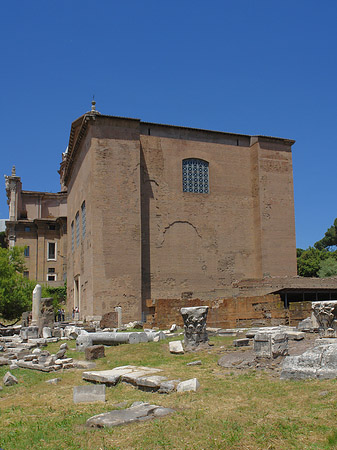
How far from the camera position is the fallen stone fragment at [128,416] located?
506 cm

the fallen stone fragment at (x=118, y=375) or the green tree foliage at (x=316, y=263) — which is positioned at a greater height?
the green tree foliage at (x=316, y=263)

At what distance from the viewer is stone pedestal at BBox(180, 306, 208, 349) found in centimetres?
1129

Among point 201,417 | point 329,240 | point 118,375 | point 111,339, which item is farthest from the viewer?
point 329,240

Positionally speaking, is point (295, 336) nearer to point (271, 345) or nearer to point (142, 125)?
point (271, 345)

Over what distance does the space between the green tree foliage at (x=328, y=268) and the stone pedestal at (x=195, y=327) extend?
3044 cm

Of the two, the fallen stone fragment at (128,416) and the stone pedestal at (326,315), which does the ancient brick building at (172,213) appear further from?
the fallen stone fragment at (128,416)

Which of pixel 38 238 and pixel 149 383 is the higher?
pixel 38 238

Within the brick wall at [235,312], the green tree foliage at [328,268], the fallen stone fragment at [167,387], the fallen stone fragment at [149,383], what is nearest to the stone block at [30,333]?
the brick wall at [235,312]

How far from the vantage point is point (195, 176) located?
25547mm

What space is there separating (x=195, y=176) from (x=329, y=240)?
3191cm

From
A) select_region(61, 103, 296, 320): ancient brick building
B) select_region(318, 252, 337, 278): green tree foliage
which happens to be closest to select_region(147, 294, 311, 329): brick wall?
select_region(61, 103, 296, 320): ancient brick building

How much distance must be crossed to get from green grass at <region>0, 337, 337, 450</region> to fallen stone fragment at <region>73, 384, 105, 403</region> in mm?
122

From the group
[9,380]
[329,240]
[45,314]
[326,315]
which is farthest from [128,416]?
[329,240]

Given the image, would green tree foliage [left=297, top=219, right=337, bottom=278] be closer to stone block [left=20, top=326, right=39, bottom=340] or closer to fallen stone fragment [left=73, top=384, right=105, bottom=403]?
stone block [left=20, top=326, right=39, bottom=340]
